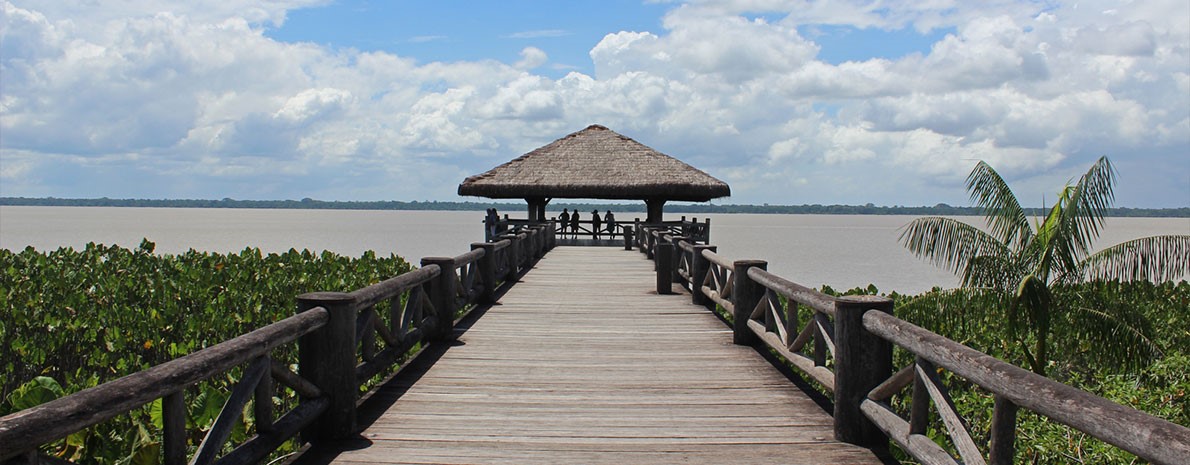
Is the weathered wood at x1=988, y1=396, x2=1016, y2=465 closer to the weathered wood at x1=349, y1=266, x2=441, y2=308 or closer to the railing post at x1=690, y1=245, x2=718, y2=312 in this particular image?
the weathered wood at x1=349, y1=266, x2=441, y2=308

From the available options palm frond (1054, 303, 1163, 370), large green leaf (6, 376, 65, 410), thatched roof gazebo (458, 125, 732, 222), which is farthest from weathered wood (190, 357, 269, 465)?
thatched roof gazebo (458, 125, 732, 222)

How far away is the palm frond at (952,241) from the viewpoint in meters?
10.2

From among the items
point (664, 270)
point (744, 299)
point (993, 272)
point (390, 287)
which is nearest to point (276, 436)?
point (390, 287)

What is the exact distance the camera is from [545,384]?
581 centimetres

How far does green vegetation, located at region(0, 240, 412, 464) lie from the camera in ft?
17.3

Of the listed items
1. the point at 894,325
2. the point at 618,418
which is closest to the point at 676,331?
the point at 618,418

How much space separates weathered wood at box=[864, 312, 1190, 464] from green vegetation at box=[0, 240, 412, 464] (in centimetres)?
376

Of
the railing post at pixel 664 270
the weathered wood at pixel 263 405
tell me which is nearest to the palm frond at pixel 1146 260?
the railing post at pixel 664 270

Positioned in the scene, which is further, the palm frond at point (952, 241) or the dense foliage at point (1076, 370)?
the palm frond at point (952, 241)

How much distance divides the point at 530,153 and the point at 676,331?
69.7 feet

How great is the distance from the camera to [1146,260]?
9445 mm

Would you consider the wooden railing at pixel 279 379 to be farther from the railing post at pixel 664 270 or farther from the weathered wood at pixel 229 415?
the railing post at pixel 664 270

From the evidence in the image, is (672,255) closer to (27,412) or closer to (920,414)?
(920,414)

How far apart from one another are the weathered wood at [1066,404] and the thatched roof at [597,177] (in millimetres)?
22097
